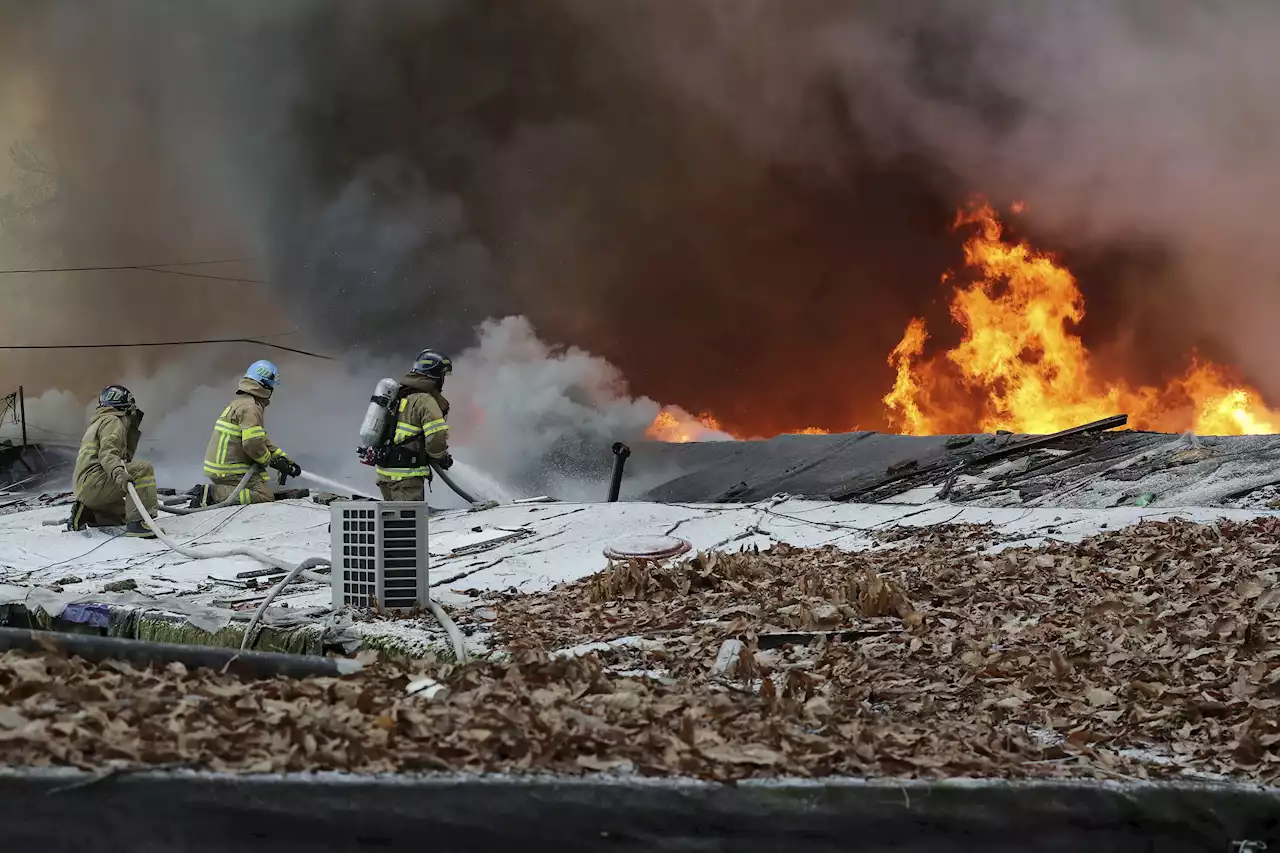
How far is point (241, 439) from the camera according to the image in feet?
42.0

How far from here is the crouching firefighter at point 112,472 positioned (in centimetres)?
1162

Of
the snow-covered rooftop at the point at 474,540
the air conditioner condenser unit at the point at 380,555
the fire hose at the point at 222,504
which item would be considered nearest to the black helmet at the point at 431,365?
the snow-covered rooftop at the point at 474,540

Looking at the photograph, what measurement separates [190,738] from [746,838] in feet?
4.99

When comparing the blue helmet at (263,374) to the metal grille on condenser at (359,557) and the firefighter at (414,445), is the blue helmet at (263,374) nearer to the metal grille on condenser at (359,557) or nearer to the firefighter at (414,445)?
the firefighter at (414,445)

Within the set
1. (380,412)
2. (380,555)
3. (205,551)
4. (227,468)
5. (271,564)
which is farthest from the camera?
(227,468)

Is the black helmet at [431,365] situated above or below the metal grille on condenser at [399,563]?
above

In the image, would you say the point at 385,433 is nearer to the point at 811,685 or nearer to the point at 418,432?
the point at 418,432

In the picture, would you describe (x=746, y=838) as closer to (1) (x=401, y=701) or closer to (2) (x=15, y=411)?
(1) (x=401, y=701)

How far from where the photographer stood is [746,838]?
119 inches

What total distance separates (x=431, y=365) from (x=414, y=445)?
81cm

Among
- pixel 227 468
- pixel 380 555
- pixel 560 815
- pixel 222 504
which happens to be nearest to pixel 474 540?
pixel 222 504

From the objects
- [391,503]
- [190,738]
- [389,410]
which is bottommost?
[190,738]

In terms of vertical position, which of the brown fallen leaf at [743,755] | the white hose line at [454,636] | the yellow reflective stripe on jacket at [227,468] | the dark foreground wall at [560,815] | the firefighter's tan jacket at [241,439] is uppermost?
the firefighter's tan jacket at [241,439]

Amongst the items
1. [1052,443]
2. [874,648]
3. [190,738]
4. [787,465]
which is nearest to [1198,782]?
[874,648]
